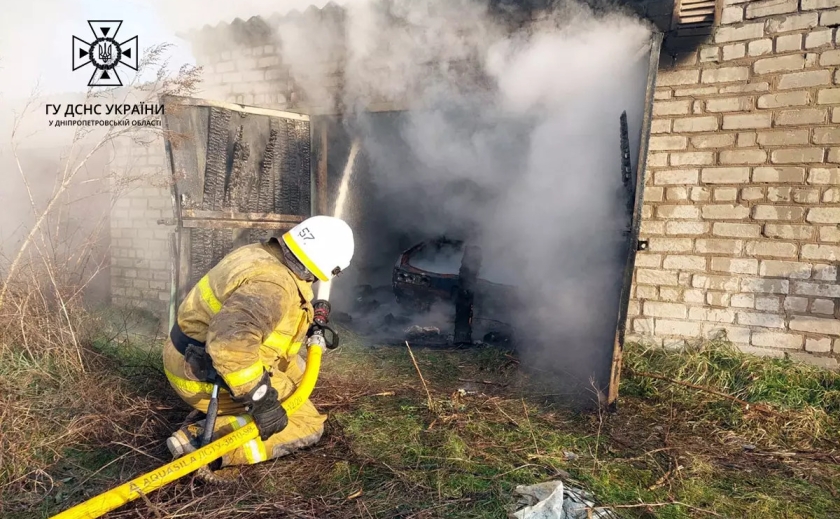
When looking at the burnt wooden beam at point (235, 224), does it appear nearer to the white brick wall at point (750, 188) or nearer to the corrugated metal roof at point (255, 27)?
the corrugated metal roof at point (255, 27)

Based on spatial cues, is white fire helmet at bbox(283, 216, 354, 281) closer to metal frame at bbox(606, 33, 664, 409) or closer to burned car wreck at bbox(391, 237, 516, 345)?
metal frame at bbox(606, 33, 664, 409)

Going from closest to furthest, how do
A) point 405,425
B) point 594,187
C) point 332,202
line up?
point 405,425, point 594,187, point 332,202

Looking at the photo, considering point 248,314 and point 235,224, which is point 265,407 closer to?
point 248,314

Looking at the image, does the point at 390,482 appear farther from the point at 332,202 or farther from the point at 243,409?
the point at 332,202

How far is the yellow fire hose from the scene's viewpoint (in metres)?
2.21

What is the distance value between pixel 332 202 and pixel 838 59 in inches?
230

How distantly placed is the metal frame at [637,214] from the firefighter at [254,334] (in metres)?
2.18

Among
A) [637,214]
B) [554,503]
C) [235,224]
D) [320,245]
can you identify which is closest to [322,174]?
[235,224]

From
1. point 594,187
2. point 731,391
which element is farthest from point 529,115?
point 731,391

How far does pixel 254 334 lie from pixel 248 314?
0.38 ft

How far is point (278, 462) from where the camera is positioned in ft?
10.2

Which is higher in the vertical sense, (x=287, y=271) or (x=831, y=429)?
(x=287, y=271)

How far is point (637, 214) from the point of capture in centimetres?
386

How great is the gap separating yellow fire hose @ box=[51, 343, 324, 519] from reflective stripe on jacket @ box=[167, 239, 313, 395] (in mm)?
247
